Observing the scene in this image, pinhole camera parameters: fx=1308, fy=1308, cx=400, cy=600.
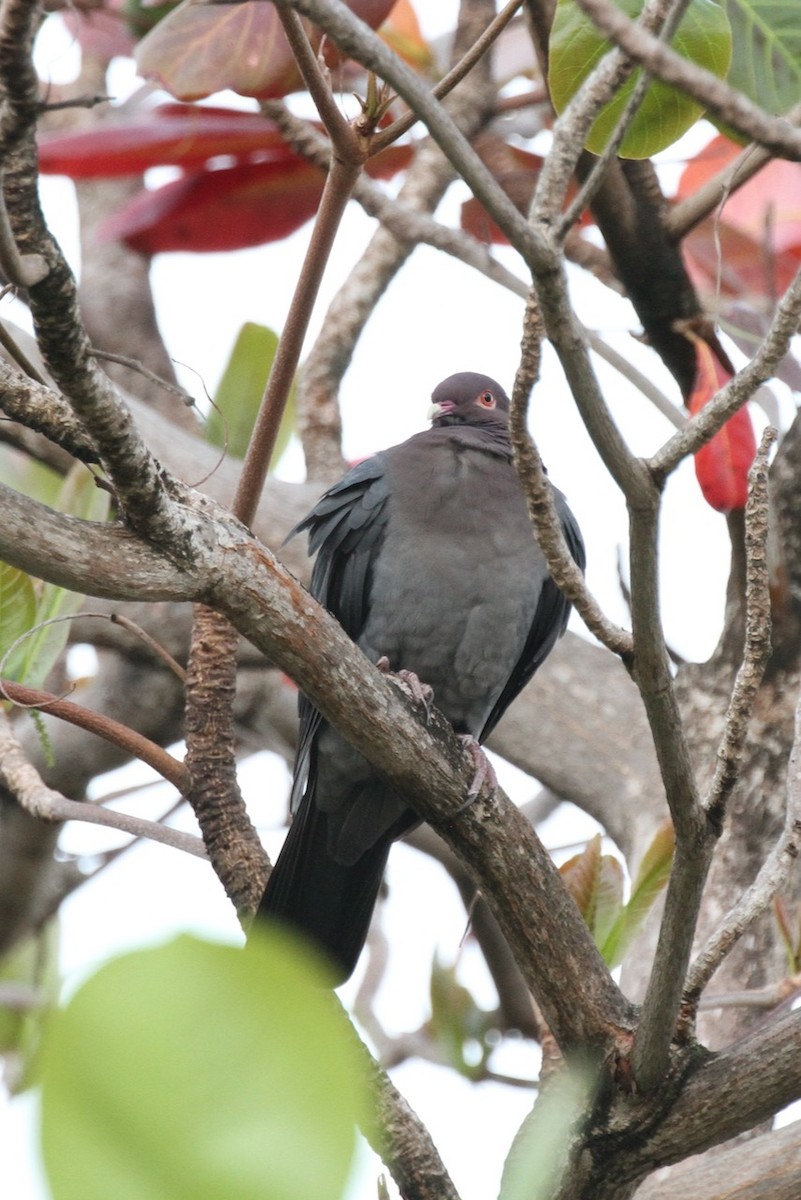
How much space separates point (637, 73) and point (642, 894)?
1.56 meters

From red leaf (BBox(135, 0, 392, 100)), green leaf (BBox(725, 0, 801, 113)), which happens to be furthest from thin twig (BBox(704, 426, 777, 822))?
red leaf (BBox(135, 0, 392, 100))

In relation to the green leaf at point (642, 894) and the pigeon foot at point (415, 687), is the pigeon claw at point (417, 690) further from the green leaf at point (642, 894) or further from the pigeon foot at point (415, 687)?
the green leaf at point (642, 894)

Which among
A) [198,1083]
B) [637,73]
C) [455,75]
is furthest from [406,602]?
[198,1083]

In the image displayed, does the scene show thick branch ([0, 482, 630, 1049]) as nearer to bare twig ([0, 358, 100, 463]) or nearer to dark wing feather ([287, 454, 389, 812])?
bare twig ([0, 358, 100, 463])

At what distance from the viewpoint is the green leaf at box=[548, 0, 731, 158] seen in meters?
1.94

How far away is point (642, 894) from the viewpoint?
2637 millimetres

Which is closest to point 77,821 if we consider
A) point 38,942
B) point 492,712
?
point 492,712

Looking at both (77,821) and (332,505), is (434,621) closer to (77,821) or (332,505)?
(332,505)

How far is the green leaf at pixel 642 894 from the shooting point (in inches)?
103

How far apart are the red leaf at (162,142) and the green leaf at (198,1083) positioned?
3156mm

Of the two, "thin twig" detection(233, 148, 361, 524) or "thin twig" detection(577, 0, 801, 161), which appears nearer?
"thin twig" detection(577, 0, 801, 161)

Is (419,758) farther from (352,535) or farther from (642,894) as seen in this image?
(352,535)

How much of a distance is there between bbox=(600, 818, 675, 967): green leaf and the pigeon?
0.65 metres

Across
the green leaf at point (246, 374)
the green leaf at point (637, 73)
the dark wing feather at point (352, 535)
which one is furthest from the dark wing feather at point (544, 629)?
the green leaf at point (637, 73)
